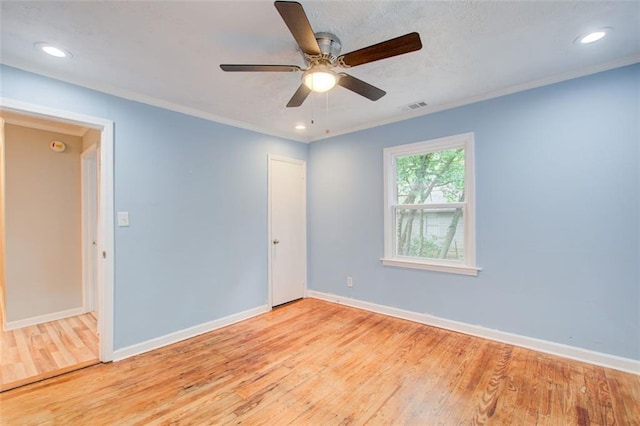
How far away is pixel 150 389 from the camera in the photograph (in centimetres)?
216

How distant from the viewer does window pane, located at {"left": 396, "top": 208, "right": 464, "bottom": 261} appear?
3.20m

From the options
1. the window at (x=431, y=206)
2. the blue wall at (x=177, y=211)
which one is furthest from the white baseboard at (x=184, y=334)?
the window at (x=431, y=206)

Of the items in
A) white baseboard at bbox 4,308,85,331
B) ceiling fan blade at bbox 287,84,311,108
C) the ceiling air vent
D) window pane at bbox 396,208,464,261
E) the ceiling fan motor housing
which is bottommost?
white baseboard at bbox 4,308,85,331

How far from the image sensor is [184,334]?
10.0ft

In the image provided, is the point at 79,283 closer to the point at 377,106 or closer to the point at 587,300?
the point at 377,106

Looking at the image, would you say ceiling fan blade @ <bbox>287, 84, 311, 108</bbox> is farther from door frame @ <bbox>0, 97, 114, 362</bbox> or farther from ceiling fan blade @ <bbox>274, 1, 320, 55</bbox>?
door frame @ <bbox>0, 97, 114, 362</bbox>

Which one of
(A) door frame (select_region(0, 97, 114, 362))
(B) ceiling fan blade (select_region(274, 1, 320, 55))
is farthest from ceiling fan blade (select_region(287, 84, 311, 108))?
(A) door frame (select_region(0, 97, 114, 362))

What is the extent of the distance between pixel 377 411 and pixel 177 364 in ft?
→ 5.79

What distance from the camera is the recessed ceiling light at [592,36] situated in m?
1.91

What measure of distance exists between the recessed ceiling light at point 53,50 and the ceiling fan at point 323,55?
Result: 1.27 metres

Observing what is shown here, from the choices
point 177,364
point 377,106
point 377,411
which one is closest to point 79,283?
point 177,364

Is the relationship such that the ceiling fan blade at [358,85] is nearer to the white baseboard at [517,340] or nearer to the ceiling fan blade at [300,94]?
the ceiling fan blade at [300,94]

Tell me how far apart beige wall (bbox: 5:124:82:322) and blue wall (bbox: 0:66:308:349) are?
66.9 inches

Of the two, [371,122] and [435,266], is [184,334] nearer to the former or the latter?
[435,266]
